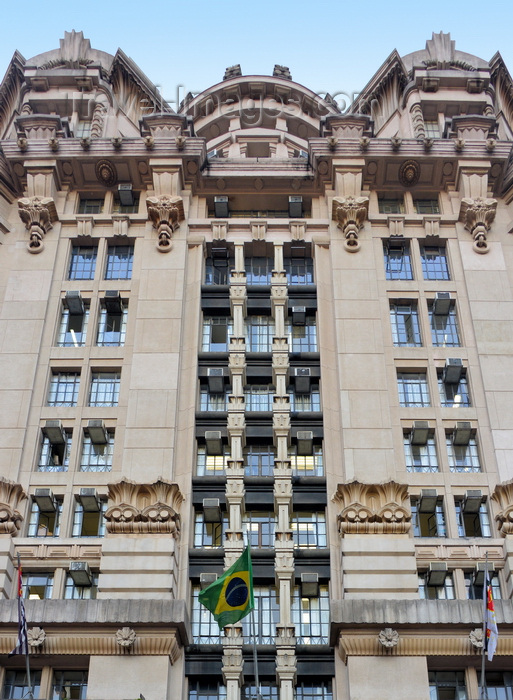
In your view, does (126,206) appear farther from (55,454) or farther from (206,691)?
(206,691)

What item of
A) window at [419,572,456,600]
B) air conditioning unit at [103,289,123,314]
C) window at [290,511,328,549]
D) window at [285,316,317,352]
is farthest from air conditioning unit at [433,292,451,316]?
air conditioning unit at [103,289,123,314]

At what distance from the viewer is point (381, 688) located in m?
31.9

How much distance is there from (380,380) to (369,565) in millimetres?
8900

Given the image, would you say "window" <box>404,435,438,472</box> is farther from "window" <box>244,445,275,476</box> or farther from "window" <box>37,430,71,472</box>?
"window" <box>37,430,71,472</box>

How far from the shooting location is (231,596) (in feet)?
104

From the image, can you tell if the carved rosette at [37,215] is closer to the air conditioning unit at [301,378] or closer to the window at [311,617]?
the air conditioning unit at [301,378]

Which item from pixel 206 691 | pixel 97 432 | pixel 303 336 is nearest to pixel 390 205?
pixel 303 336

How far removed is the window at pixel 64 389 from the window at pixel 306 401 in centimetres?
960

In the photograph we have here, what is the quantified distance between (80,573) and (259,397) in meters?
11.5

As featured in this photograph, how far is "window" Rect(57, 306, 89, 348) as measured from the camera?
143 ft

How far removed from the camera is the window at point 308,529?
123 ft

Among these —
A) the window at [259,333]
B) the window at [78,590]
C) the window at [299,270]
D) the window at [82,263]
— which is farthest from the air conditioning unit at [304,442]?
the window at [82,263]

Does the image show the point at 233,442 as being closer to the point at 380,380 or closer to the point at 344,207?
the point at 380,380

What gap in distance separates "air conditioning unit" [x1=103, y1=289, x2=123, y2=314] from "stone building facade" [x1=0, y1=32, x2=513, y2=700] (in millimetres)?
116
